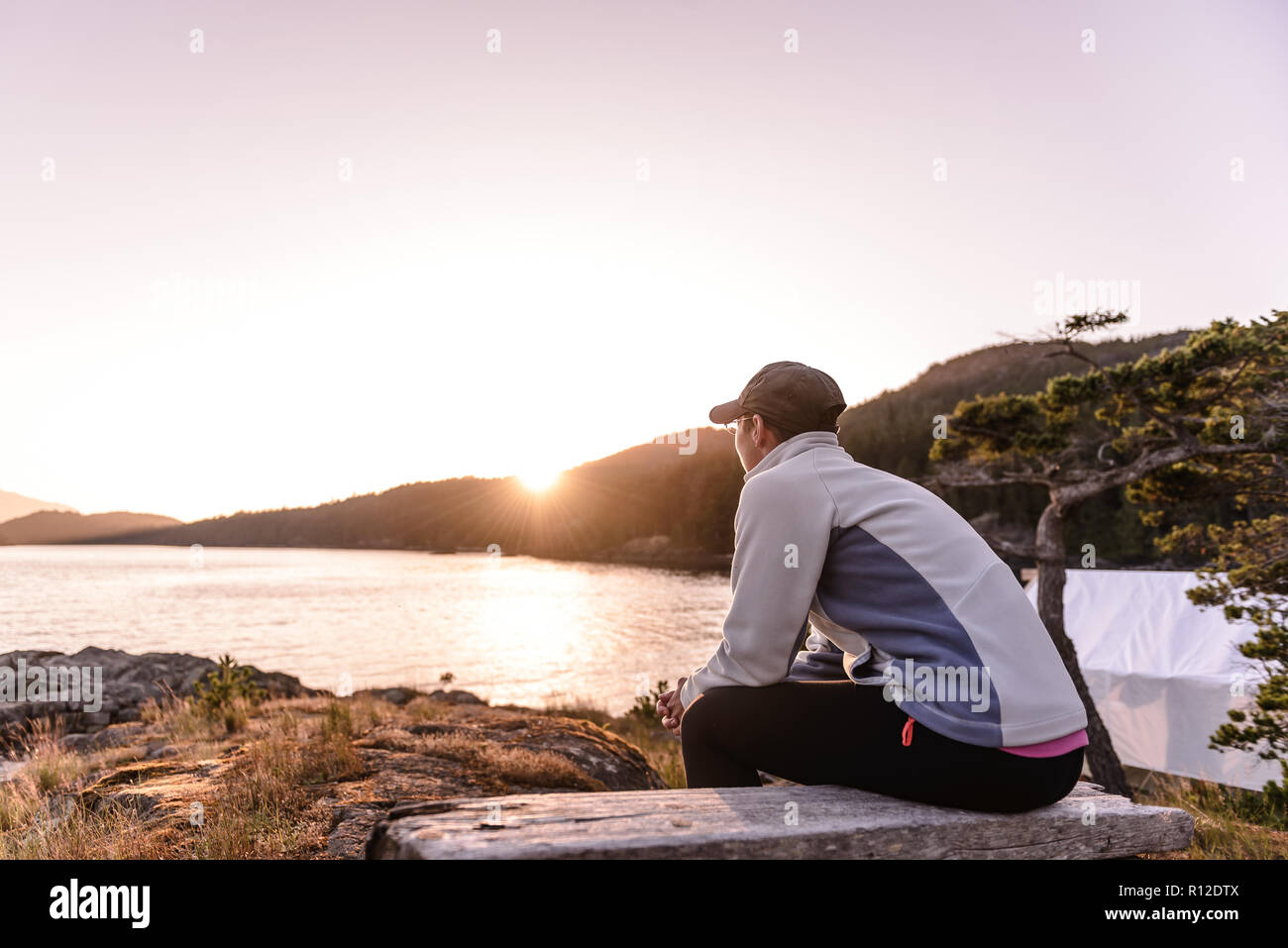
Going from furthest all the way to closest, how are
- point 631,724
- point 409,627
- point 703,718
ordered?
point 409,627 → point 631,724 → point 703,718

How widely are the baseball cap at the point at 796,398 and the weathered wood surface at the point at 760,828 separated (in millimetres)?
1022

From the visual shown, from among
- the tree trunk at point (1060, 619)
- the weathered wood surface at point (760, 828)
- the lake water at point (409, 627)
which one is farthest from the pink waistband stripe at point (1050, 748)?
the lake water at point (409, 627)

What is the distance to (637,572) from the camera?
6250 cm

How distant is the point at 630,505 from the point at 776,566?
8781cm

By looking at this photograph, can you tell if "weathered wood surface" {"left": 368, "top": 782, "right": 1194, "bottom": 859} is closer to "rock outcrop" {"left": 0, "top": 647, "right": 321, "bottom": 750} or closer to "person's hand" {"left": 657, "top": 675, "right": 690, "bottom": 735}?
"person's hand" {"left": 657, "top": 675, "right": 690, "bottom": 735}

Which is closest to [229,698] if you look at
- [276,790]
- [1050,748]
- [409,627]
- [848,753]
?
[276,790]

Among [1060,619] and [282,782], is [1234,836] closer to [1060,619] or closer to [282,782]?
[1060,619]

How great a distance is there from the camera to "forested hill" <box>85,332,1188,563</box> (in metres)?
59.1

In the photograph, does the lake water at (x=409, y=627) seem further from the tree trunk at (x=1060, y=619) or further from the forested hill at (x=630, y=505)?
the forested hill at (x=630, y=505)

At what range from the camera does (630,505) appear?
8950 centimetres

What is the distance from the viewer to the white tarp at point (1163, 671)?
35.5 feet

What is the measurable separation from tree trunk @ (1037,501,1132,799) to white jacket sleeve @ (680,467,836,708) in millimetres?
8114
